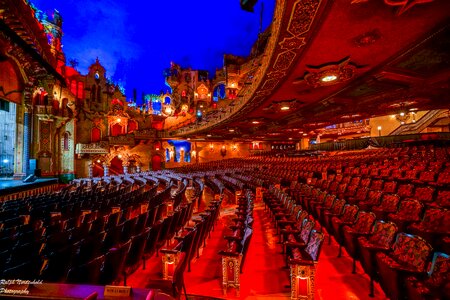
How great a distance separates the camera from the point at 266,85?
6156 millimetres

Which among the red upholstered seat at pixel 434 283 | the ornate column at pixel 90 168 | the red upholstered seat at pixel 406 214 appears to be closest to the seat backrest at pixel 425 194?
the red upholstered seat at pixel 406 214

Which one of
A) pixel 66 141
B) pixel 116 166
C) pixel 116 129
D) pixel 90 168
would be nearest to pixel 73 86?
pixel 116 129

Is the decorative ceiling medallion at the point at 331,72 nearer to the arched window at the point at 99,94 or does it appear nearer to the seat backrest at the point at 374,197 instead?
the seat backrest at the point at 374,197

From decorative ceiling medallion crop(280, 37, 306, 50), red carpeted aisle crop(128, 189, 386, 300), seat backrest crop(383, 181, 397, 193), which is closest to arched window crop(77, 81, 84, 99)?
decorative ceiling medallion crop(280, 37, 306, 50)

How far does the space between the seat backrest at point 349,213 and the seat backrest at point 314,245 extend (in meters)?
0.89

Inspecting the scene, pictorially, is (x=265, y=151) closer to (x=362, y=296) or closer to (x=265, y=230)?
(x=265, y=230)

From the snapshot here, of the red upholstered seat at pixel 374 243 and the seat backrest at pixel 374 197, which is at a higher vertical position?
the seat backrest at pixel 374 197

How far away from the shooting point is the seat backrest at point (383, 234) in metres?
2.28

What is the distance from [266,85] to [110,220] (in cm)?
453

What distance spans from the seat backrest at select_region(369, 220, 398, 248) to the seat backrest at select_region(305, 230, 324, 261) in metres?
0.54

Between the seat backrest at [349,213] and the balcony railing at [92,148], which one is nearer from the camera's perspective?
the seat backrest at [349,213]

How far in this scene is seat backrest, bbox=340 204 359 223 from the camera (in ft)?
10.2

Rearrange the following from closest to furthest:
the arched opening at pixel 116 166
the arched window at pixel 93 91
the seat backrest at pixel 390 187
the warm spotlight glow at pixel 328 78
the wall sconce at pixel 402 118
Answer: the seat backrest at pixel 390 187 → the warm spotlight glow at pixel 328 78 → the wall sconce at pixel 402 118 → the arched window at pixel 93 91 → the arched opening at pixel 116 166

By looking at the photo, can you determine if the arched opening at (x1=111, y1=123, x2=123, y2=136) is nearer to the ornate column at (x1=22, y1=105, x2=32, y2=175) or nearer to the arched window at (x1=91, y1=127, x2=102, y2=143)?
the arched window at (x1=91, y1=127, x2=102, y2=143)
